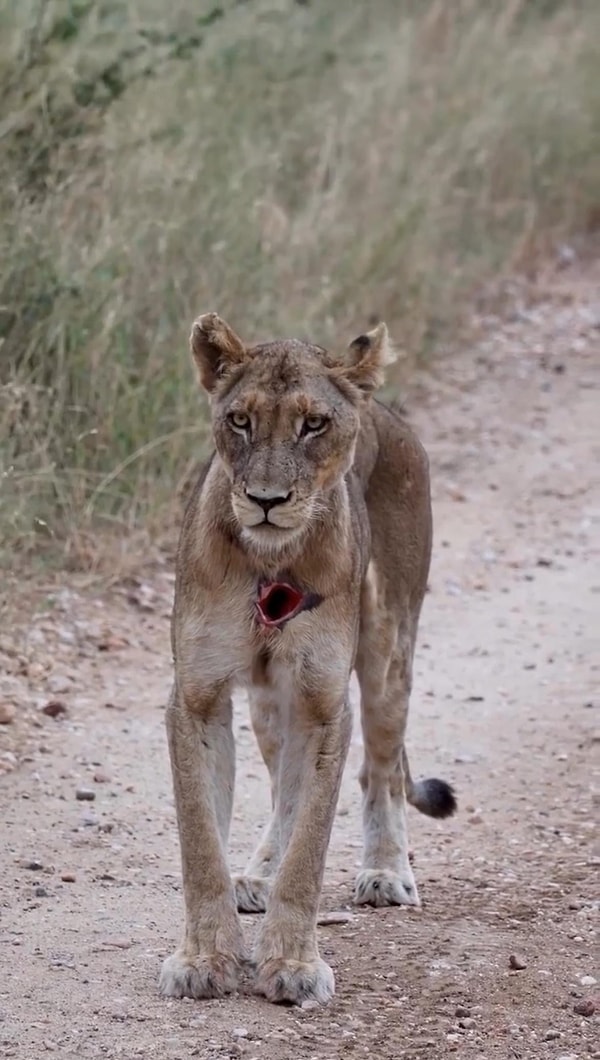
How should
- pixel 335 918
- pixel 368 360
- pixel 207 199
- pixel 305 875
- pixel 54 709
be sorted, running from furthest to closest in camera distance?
1. pixel 207 199
2. pixel 54 709
3. pixel 335 918
4. pixel 368 360
5. pixel 305 875

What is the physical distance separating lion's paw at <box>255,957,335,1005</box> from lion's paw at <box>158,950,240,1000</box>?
79 millimetres

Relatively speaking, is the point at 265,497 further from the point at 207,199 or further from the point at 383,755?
the point at 207,199

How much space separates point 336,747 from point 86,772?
1.86 metres

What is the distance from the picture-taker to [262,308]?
9227mm

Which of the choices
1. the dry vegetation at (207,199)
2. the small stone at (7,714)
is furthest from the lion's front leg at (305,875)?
the dry vegetation at (207,199)

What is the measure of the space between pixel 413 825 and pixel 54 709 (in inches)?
51.2

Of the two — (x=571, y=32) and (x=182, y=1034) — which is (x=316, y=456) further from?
(x=571, y=32)

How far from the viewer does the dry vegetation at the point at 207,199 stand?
26.3 ft

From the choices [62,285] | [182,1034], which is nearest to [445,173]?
[62,285]

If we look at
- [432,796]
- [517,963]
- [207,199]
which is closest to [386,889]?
[432,796]

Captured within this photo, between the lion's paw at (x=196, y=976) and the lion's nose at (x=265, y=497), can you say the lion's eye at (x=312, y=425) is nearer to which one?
the lion's nose at (x=265, y=497)

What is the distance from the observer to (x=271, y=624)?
4.54 metres

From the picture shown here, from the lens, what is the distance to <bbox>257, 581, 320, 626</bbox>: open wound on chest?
4559 mm

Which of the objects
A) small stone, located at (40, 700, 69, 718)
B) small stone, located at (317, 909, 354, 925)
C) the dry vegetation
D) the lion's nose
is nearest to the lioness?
the lion's nose
